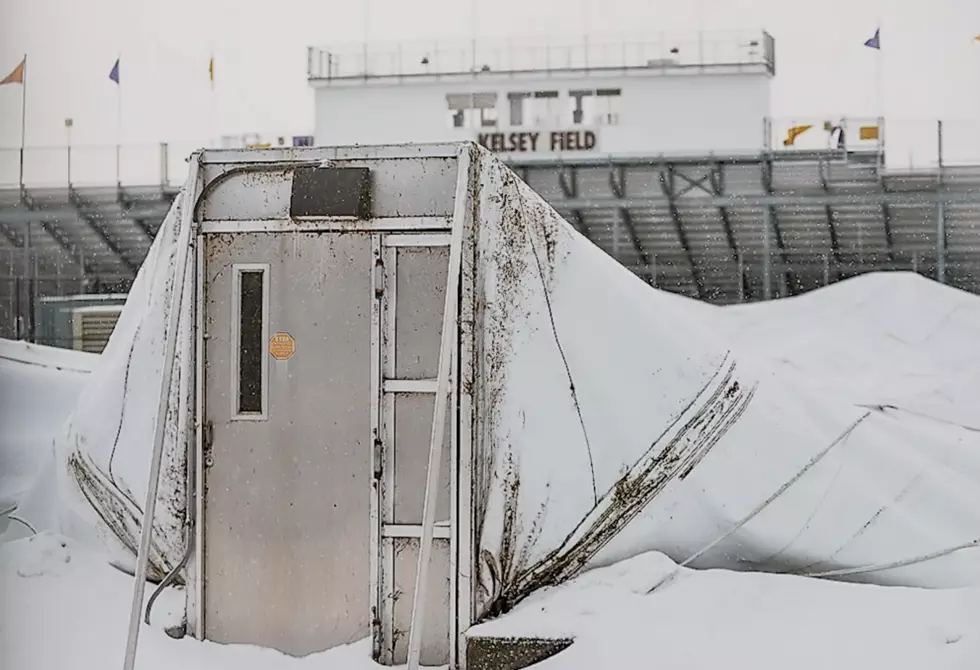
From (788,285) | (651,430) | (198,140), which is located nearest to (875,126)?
(788,285)

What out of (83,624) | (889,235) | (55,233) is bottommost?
(83,624)

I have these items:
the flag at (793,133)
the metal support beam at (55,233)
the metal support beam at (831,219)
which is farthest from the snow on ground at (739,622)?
the metal support beam at (55,233)

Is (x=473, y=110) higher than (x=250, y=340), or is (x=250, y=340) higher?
(x=473, y=110)

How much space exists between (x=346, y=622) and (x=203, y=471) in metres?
0.54

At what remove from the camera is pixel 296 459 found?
2.71 meters

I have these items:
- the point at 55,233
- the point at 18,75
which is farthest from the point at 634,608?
the point at 55,233

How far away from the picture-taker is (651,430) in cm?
290

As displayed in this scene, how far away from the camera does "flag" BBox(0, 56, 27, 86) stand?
13.7ft

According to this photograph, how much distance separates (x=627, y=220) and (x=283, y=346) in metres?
6.26

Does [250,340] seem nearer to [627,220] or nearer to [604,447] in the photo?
[604,447]

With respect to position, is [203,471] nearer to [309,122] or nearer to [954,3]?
[954,3]

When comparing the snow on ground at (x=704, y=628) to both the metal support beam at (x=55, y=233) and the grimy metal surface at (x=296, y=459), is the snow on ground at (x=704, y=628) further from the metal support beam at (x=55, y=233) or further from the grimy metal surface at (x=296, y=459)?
the metal support beam at (x=55, y=233)

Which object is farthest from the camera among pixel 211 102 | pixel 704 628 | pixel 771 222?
pixel 771 222

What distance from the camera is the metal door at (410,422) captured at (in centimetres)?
264
